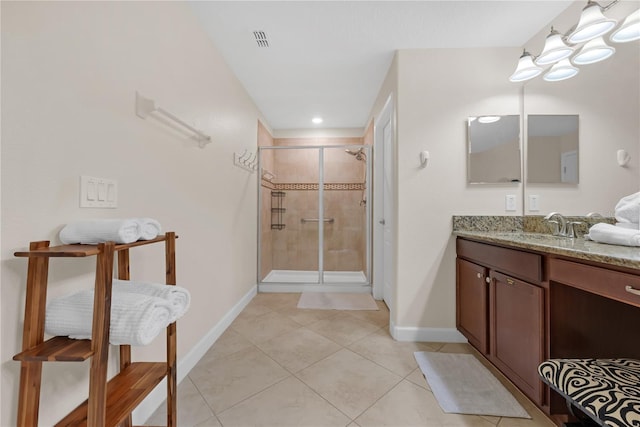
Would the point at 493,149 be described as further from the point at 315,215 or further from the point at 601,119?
the point at 315,215

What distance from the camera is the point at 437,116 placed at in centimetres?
209

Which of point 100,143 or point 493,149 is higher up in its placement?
point 493,149

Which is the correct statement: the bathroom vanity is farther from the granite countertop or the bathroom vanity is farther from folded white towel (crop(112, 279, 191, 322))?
folded white towel (crop(112, 279, 191, 322))

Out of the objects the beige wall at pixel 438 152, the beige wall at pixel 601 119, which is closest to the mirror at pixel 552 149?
the beige wall at pixel 601 119

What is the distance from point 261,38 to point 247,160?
1241 mm

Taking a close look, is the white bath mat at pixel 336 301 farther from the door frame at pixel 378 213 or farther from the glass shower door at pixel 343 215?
the glass shower door at pixel 343 215

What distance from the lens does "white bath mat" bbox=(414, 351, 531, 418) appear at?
1348 mm

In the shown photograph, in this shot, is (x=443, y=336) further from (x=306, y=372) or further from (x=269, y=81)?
(x=269, y=81)

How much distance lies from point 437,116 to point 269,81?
5.52 feet

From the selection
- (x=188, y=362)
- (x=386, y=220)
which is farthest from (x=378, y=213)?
(x=188, y=362)

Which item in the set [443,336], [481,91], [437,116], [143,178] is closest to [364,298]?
[443,336]

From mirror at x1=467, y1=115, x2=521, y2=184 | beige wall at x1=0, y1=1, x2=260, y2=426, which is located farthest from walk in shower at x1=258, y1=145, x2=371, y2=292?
beige wall at x1=0, y1=1, x2=260, y2=426

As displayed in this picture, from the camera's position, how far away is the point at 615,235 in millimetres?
1180

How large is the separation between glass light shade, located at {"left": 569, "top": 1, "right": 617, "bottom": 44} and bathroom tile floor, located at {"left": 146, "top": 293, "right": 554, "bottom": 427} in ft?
6.80
